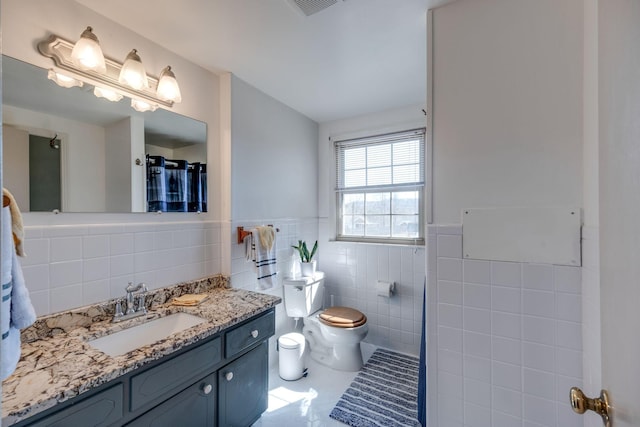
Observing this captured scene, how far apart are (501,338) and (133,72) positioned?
2.14 meters

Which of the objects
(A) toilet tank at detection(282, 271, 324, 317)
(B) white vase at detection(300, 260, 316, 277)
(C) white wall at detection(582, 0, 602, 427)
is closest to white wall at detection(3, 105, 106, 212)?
(A) toilet tank at detection(282, 271, 324, 317)

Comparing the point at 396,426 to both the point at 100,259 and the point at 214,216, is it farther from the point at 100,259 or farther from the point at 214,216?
the point at 100,259

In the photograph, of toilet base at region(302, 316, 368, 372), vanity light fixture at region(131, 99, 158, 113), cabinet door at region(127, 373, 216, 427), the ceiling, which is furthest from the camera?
toilet base at region(302, 316, 368, 372)

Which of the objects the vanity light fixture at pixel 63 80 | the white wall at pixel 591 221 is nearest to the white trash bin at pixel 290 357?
the white wall at pixel 591 221

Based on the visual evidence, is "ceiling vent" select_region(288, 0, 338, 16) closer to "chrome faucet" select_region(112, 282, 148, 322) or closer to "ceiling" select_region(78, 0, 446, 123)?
"ceiling" select_region(78, 0, 446, 123)

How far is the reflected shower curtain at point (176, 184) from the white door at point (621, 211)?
1845 mm

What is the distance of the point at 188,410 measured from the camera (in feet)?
4.08

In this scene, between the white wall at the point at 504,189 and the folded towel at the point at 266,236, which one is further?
the folded towel at the point at 266,236

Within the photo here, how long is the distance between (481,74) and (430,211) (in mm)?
660

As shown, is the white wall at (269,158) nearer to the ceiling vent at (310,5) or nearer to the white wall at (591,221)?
the ceiling vent at (310,5)

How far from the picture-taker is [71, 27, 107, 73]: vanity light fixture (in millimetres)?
1242

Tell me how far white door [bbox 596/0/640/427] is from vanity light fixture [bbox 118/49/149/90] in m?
1.75

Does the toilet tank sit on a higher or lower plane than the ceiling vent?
lower

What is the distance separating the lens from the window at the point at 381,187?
8.38 feet
